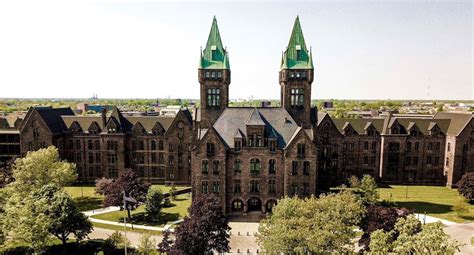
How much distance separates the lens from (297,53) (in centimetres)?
6819

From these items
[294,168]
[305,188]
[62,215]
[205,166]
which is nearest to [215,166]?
[205,166]

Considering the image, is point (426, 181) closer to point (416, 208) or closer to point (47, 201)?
point (416, 208)

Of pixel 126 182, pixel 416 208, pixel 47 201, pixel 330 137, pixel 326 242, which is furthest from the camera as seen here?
pixel 330 137

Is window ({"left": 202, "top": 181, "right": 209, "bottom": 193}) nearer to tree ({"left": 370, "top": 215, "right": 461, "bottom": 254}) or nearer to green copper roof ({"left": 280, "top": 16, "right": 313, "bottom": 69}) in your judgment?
green copper roof ({"left": 280, "top": 16, "right": 313, "bottom": 69})

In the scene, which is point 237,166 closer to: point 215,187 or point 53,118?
point 215,187

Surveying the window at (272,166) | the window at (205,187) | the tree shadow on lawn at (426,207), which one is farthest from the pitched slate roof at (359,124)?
the window at (205,187)

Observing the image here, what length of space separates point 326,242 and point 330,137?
4968 cm

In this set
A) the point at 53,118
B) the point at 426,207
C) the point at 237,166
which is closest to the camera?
the point at 237,166

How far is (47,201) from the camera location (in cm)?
4769

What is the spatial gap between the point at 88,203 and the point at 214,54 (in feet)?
141

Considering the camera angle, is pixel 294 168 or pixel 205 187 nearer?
pixel 294 168

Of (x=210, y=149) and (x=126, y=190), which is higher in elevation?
(x=210, y=149)

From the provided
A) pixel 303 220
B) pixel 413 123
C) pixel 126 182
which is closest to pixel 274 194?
pixel 303 220

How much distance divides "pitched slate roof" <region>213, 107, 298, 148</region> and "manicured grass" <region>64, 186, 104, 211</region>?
32.4m
